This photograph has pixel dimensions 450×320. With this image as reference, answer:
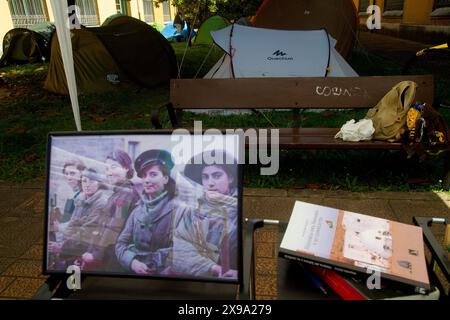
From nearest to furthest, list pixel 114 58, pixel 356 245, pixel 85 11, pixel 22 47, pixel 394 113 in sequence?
pixel 356 245, pixel 394 113, pixel 114 58, pixel 22 47, pixel 85 11

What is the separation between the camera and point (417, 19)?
1706 cm

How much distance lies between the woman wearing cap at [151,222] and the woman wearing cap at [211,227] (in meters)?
0.06

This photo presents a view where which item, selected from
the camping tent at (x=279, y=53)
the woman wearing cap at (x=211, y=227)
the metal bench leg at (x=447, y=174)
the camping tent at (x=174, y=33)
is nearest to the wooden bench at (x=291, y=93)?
the metal bench leg at (x=447, y=174)

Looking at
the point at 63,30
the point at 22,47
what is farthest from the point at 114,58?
the point at 22,47

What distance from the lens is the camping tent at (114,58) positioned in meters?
8.07

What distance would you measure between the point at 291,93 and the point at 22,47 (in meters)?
13.0

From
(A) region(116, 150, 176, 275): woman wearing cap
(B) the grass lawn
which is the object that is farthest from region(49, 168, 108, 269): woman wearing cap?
(B) the grass lawn

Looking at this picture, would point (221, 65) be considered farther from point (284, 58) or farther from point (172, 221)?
point (172, 221)

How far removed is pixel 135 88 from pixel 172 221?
7.54 metres

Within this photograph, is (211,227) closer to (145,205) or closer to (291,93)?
(145,205)

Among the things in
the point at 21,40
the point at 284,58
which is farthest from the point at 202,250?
the point at 21,40

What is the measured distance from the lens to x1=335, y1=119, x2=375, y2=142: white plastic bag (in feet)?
11.9
